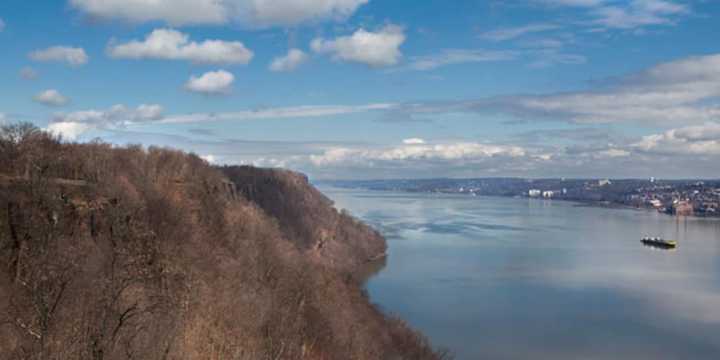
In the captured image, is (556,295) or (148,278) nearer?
(148,278)

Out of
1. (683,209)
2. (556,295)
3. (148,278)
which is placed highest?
(148,278)

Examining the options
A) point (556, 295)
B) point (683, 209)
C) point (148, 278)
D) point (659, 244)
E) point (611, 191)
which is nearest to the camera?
point (148, 278)

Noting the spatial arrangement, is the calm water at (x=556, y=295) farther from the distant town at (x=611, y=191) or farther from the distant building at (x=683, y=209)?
the distant town at (x=611, y=191)

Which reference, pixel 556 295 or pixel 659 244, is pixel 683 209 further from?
pixel 556 295

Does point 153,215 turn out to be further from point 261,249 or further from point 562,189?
point 562,189

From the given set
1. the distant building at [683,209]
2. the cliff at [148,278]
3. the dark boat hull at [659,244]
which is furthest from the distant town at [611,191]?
the cliff at [148,278]

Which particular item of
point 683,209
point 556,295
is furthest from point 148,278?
point 683,209

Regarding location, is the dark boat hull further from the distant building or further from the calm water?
the distant building
